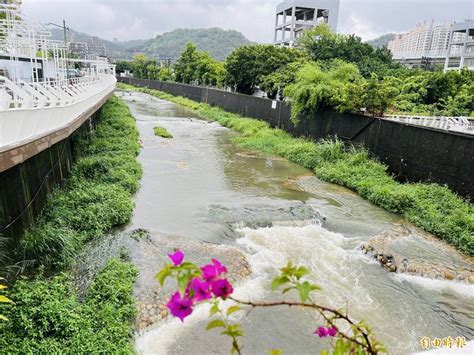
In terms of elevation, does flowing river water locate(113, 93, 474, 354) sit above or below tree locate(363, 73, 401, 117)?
below

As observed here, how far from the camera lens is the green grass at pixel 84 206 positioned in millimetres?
7402

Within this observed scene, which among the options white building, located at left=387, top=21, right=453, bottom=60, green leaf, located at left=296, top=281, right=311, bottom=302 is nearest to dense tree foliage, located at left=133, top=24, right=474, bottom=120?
green leaf, located at left=296, top=281, right=311, bottom=302

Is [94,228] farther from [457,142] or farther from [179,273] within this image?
[457,142]

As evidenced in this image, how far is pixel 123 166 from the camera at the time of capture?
14352mm

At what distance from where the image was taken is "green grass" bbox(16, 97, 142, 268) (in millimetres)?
7402

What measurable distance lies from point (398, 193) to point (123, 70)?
10024 cm

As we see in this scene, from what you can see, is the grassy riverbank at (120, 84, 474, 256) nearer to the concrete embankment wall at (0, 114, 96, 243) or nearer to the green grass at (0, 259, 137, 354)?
the green grass at (0, 259, 137, 354)

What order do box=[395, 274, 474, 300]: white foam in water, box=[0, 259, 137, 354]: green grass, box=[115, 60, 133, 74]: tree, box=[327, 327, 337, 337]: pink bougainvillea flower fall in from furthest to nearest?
box=[115, 60, 133, 74]: tree < box=[395, 274, 474, 300]: white foam in water < box=[0, 259, 137, 354]: green grass < box=[327, 327, 337, 337]: pink bougainvillea flower

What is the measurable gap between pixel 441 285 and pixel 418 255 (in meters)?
1.19

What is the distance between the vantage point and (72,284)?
6.64 m

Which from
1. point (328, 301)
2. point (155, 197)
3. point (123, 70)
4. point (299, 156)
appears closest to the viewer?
point (328, 301)

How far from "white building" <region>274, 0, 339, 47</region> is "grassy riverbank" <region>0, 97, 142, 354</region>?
195ft

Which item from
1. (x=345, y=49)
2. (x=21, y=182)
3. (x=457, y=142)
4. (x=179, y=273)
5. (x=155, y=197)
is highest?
(x=345, y=49)

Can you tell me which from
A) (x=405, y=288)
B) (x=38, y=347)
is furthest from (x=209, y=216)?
(x=38, y=347)
